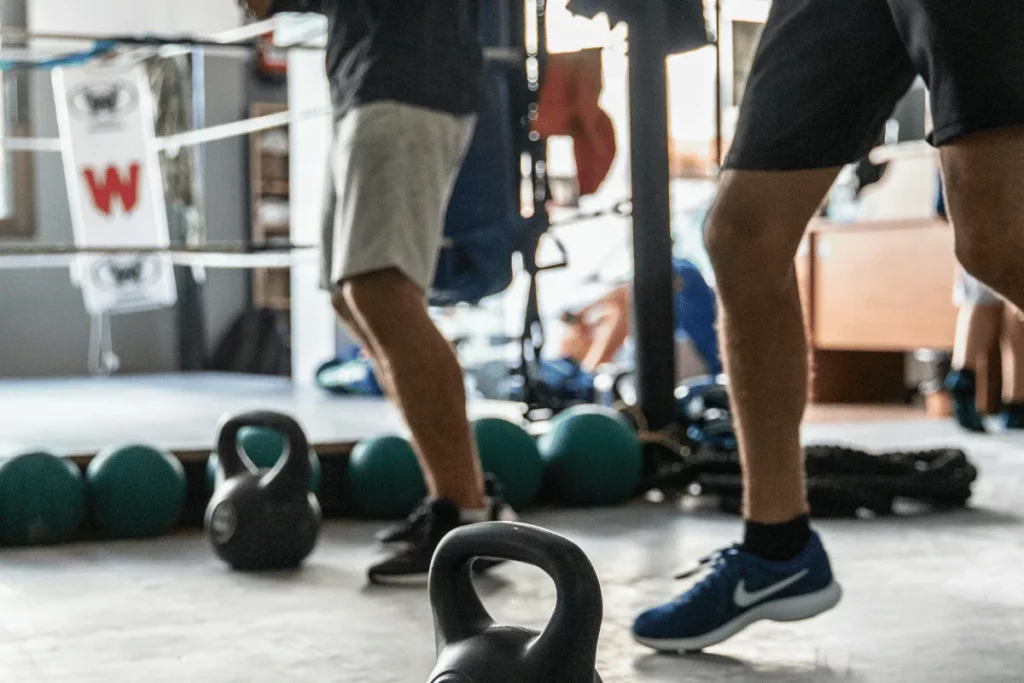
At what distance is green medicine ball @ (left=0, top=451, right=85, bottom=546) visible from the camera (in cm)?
246

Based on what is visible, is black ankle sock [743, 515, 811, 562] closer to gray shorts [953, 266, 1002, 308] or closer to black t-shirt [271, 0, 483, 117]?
black t-shirt [271, 0, 483, 117]

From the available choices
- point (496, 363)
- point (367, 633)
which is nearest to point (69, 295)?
point (496, 363)

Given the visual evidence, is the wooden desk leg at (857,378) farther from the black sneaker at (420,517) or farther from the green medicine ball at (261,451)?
the black sneaker at (420,517)

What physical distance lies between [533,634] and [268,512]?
1.18m

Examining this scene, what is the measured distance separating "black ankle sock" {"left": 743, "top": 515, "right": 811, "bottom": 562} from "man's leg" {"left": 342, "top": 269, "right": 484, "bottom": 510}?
587 millimetres

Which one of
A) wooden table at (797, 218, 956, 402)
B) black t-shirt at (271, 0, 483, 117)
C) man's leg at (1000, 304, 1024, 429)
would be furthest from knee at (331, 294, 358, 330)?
wooden table at (797, 218, 956, 402)

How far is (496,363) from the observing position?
5.57m

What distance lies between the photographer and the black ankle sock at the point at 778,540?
1.64 m

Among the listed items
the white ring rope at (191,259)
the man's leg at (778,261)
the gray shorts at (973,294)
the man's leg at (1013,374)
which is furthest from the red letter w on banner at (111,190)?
the man's leg at (778,261)

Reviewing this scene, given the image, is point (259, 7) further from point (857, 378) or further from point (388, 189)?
point (857, 378)

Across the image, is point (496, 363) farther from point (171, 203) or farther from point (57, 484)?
point (57, 484)

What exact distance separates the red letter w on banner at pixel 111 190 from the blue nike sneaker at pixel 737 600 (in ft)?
14.6

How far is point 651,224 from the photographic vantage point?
3160 mm

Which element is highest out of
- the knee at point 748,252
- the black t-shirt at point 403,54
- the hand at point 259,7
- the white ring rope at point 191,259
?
the hand at point 259,7
